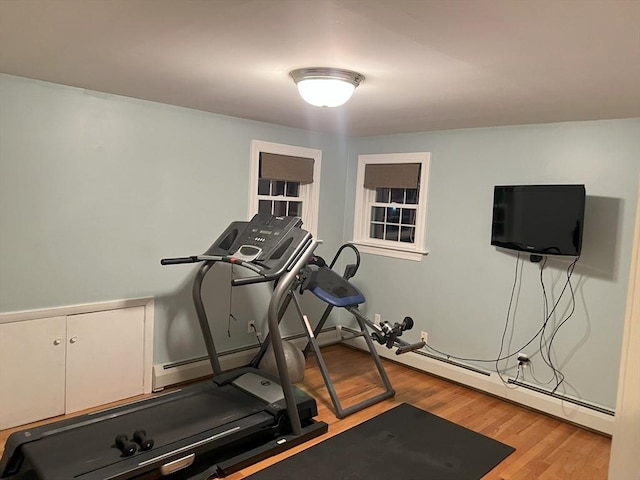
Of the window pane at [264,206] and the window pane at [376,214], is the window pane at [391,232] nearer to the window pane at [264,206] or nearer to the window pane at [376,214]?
the window pane at [376,214]

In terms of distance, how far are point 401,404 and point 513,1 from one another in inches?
119

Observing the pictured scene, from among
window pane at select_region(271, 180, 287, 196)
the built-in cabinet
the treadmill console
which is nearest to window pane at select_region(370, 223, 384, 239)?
window pane at select_region(271, 180, 287, 196)

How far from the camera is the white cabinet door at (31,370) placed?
10.0ft

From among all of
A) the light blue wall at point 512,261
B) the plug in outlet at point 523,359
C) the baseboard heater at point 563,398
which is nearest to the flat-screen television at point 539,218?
the light blue wall at point 512,261

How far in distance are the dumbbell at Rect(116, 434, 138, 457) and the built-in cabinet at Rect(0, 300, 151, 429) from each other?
0.97 metres

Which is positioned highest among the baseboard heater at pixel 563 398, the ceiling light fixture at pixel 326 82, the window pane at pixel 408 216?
the ceiling light fixture at pixel 326 82

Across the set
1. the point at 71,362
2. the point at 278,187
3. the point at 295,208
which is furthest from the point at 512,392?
the point at 71,362

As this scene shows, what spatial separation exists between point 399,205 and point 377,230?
15.7 inches

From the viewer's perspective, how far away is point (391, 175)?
182 inches

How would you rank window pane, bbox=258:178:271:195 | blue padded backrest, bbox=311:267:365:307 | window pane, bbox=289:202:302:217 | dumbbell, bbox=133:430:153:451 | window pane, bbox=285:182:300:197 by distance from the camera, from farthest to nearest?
window pane, bbox=289:202:302:217 < window pane, bbox=285:182:300:197 < window pane, bbox=258:178:271:195 < blue padded backrest, bbox=311:267:365:307 < dumbbell, bbox=133:430:153:451

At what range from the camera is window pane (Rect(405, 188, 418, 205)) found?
459 centimetres

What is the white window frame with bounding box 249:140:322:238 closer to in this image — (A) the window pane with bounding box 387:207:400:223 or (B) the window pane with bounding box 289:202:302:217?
(B) the window pane with bounding box 289:202:302:217

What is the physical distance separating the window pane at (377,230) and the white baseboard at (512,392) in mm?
1171

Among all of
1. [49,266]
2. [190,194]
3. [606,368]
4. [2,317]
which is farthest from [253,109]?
[606,368]
